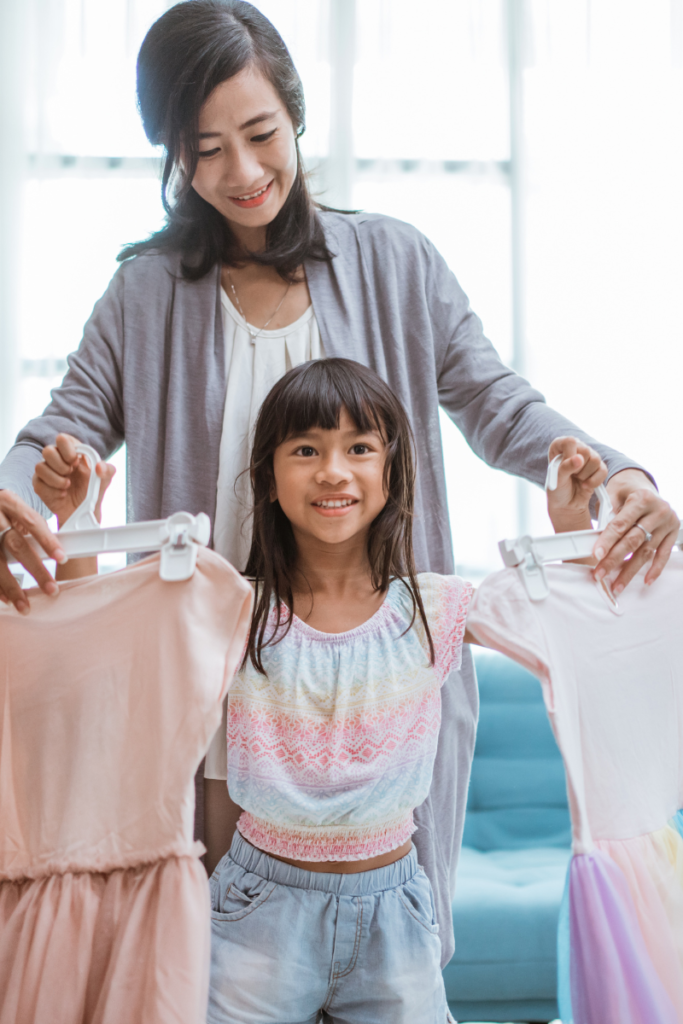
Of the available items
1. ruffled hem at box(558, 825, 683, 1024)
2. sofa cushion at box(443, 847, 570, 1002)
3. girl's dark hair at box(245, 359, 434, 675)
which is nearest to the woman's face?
girl's dark hair at box(245, 359, 434, 675)

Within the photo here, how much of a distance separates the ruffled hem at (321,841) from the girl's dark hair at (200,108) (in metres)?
0.73

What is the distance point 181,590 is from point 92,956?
369 millimetres

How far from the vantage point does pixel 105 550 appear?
0.86 metres

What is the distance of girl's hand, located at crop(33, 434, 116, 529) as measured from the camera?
0.93m

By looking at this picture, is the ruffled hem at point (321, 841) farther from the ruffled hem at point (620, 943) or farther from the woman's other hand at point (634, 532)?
the woman's other hand at point (634, 532)

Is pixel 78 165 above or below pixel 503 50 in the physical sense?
below

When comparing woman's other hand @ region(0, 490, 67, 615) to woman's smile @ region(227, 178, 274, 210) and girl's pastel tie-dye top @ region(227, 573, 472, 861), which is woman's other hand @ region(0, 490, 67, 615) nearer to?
girl's pastel tie-dye top @ region(227, 573, 472, 861)

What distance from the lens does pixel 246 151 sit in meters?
1.05

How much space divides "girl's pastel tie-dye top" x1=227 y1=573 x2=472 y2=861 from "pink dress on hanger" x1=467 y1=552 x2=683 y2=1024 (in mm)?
102

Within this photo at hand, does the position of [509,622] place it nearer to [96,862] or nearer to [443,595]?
[443,595]

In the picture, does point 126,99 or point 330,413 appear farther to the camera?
point 126,99

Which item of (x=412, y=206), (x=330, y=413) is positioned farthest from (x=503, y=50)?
(x=330, y=413)

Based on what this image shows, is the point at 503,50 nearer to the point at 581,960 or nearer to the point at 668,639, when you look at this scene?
the point at 668,639

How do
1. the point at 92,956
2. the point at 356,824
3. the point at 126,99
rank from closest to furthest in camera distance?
the point at 92,956 → the point at 356,824 → the point at 126,99
